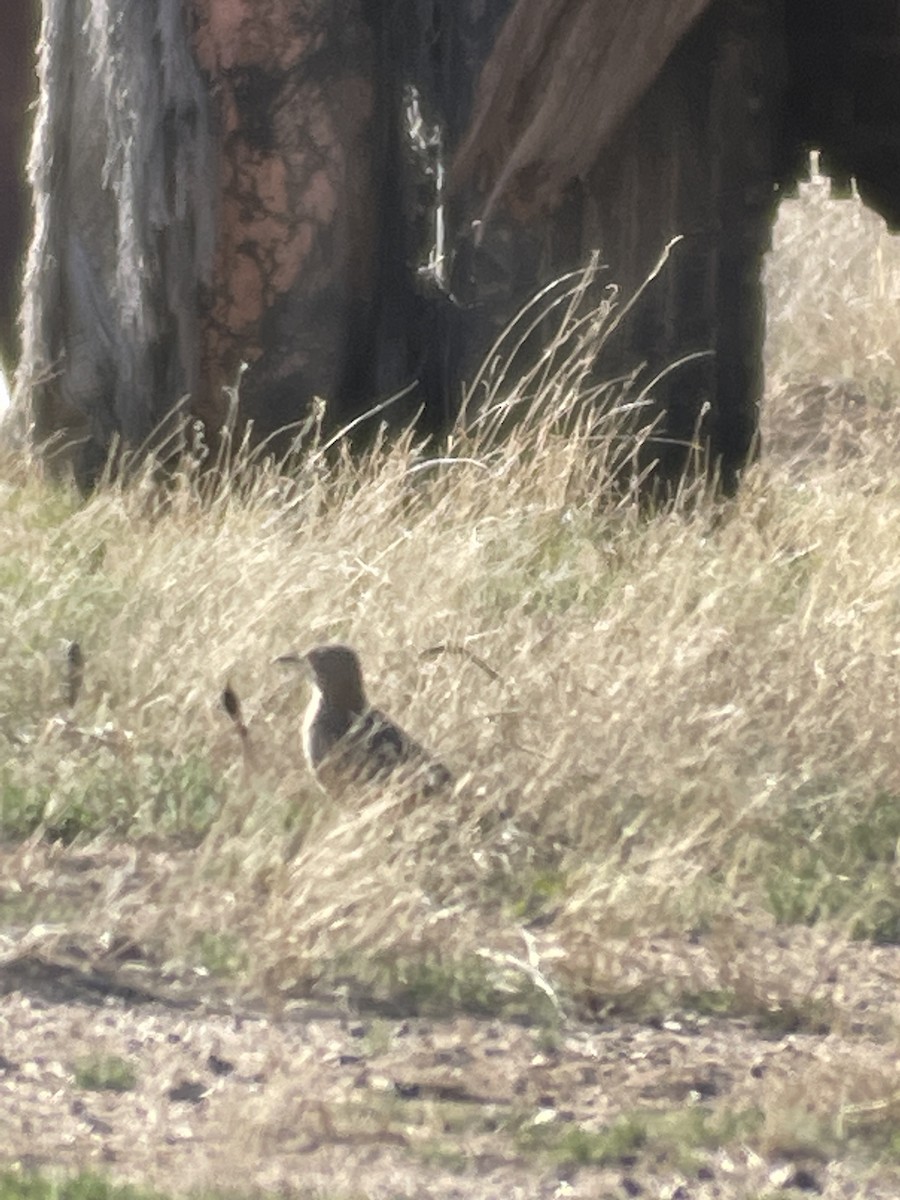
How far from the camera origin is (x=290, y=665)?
5.55 meters

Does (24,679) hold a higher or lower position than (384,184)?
lower

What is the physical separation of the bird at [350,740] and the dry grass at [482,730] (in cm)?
7

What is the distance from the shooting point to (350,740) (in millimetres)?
4965

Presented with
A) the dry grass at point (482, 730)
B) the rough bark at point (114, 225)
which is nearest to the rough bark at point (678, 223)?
the dry grass at point (482, 730)

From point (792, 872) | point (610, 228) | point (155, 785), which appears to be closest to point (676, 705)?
point (792, 872)

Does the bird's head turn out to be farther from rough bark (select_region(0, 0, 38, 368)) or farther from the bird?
rough bark (select_region(0, 0, 38, 368))

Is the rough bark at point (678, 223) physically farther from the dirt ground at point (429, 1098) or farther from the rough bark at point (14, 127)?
the dirt ground at point (429, 1098)

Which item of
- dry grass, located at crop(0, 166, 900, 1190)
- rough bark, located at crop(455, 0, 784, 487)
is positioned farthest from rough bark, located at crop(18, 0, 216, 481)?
rough bark, located at crop(455, 0, 784, 487)

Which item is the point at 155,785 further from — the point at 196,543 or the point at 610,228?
the point at 610,228

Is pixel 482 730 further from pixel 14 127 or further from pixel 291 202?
pixel 14 127

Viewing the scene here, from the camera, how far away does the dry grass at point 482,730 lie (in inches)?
174

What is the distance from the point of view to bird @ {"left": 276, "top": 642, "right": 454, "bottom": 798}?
4.87 metres

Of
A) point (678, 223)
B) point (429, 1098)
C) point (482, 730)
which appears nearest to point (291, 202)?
point (678, 223)

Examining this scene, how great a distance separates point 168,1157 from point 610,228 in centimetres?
441
